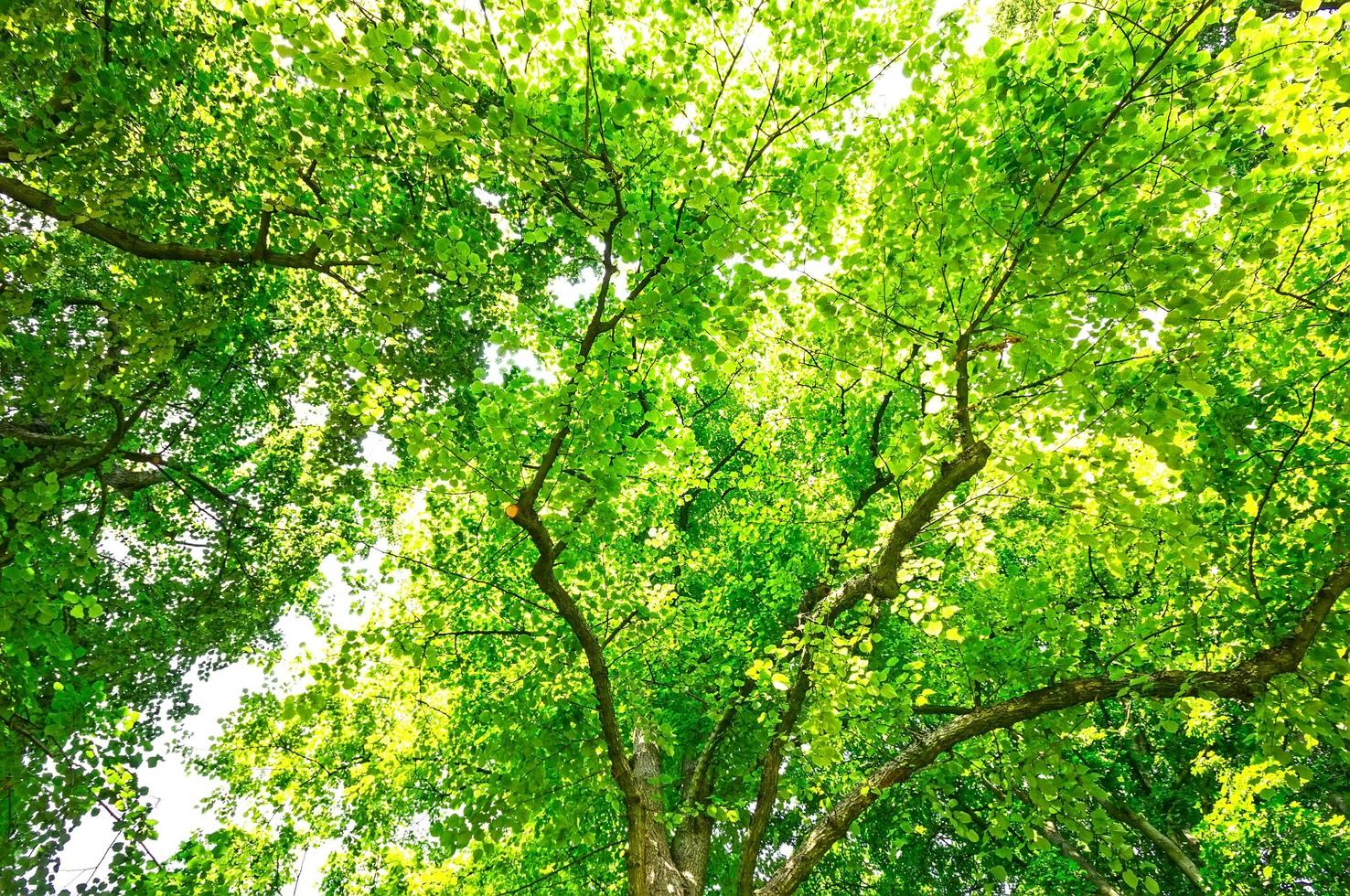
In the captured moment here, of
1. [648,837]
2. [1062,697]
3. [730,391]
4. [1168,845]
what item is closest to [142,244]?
[648,837]

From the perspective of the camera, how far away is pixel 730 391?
10562 millimetres

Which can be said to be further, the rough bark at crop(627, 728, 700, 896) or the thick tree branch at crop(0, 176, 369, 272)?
the rough bark at crop(627, 728, 700, 896)

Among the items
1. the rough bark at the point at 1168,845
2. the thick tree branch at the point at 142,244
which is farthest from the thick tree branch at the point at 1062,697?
the rough bark at the point at 1168,845

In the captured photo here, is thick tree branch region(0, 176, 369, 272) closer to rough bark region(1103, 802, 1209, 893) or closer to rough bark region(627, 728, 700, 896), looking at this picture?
rough bark region(627, 728, 700, 896)

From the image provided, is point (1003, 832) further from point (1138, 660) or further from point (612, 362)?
point (612, 362)

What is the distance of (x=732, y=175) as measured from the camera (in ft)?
16.7

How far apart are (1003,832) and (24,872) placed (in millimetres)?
7482

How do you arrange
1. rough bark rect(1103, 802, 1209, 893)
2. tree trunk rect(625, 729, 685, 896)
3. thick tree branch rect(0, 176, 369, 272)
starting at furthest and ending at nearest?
rough bark rect(1103, 802, 1209, 893), tree trunk rect(625, 729, 685, 896), thick tree branch rect(0, 176, 369, 272)

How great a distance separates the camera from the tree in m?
3.76

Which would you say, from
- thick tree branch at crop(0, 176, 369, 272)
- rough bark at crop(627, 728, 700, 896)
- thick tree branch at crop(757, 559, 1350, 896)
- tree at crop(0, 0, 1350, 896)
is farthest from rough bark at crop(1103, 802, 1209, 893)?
thick tree branch at crop(0, 176, 369, 272)

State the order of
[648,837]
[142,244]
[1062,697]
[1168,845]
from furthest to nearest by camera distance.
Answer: [1168,845], [648,837], [1062,697], [142,244]

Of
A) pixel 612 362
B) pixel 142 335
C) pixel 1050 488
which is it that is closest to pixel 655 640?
pixel 612 362

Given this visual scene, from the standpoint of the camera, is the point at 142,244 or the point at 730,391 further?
the point at 730,391

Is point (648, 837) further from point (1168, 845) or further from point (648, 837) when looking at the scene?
point (1168, 845)
